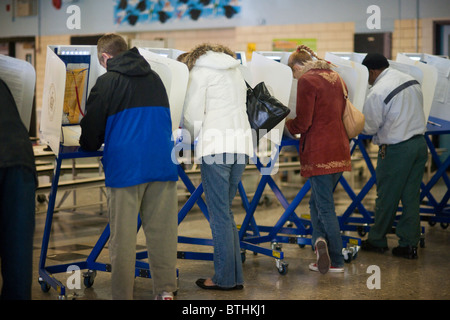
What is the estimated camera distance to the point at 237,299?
368 cm

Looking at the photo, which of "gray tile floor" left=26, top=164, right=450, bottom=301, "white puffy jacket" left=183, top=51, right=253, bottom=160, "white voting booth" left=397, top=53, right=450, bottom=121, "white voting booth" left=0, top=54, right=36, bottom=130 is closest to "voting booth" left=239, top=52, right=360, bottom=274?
"gray tile floor" left=26, top=164, right=450, bottom=301

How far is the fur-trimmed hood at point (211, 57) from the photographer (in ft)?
11.8

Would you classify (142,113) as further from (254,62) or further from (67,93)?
→ (254,62)

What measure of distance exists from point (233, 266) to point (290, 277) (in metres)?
0.59

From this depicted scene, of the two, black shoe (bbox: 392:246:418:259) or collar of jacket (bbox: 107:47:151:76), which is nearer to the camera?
collar of jacket (bbox: 107:47:151:76)

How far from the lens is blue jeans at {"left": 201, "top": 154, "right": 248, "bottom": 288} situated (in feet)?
11.8

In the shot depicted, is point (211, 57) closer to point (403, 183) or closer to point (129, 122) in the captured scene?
point (129, 122)

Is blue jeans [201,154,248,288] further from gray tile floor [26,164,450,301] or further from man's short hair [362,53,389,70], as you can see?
man's short hair [362,53,389,70]

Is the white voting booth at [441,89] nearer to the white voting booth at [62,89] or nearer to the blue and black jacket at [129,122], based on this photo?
the white voting booth at [62,89]

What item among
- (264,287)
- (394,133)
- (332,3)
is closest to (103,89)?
(264,287)

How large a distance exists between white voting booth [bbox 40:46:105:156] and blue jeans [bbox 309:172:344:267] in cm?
155

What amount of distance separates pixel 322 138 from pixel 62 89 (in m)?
1.63

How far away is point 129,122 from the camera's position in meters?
3.12

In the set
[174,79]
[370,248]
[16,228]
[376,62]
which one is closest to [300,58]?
[376,62]
